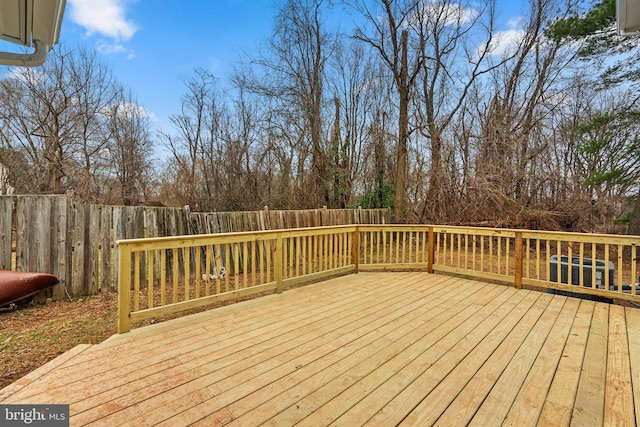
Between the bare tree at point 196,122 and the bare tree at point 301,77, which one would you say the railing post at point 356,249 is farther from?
the bare tree at point 196,122

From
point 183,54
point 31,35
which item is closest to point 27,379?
point 31,35

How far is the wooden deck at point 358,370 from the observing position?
1660 millimetres

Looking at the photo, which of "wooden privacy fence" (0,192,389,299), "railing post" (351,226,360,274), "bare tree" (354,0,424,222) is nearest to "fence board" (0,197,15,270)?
"wooden privacy fence" (0,192,389,299)

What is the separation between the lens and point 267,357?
2.29 metres

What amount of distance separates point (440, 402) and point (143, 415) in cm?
174

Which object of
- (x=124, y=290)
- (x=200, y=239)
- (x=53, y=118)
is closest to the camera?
(x=124, y=290)

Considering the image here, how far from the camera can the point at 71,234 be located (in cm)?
411

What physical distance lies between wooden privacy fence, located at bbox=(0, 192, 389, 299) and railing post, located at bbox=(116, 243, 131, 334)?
2.08 metres

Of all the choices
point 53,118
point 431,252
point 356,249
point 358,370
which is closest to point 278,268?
point 356,249

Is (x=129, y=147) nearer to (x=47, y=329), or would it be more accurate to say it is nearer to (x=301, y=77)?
(x=301, y=77)

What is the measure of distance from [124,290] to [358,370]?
2.28 metres

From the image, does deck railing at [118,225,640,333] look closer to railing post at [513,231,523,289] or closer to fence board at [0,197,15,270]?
railing post at [513,231,523,289]

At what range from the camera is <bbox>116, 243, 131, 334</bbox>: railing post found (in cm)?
269

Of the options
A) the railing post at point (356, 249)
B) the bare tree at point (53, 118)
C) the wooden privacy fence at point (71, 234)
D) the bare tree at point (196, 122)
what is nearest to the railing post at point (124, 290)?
the wooden privacy fence at point (71, 234)
